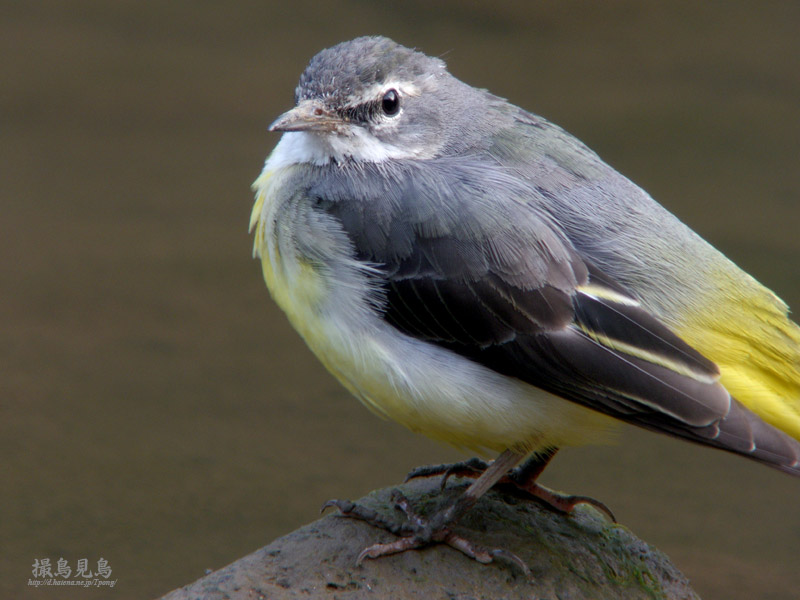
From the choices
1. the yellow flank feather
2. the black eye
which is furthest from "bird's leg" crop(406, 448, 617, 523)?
the black eye

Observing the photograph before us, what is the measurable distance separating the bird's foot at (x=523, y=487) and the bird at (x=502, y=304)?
10.5 inches

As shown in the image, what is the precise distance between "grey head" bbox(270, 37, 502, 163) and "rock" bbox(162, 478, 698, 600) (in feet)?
5.45

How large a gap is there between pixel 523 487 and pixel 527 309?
1090mm

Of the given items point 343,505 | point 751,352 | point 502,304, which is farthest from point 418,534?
point 751,352

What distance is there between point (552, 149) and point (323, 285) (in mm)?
1275

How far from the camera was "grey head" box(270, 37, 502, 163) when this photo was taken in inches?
184

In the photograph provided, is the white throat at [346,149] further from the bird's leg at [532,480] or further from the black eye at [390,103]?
the bird's leg at [532,480]

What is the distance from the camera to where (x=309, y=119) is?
4.55 meters

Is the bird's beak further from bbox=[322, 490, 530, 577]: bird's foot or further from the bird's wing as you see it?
bbox=[322, 490, 530, 577]: bird's foot

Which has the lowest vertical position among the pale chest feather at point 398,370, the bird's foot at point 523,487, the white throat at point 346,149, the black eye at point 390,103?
the bird's foot at point 523,487

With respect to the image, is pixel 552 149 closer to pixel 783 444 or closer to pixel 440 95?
pixel 440 95

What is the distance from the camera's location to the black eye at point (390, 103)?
4773 millimetres

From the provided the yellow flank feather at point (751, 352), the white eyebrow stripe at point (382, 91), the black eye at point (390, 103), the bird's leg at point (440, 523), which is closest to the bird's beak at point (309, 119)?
the white eyebrow stripe at point (382, 91)

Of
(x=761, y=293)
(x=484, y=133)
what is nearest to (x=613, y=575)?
(x=761, y=293)
